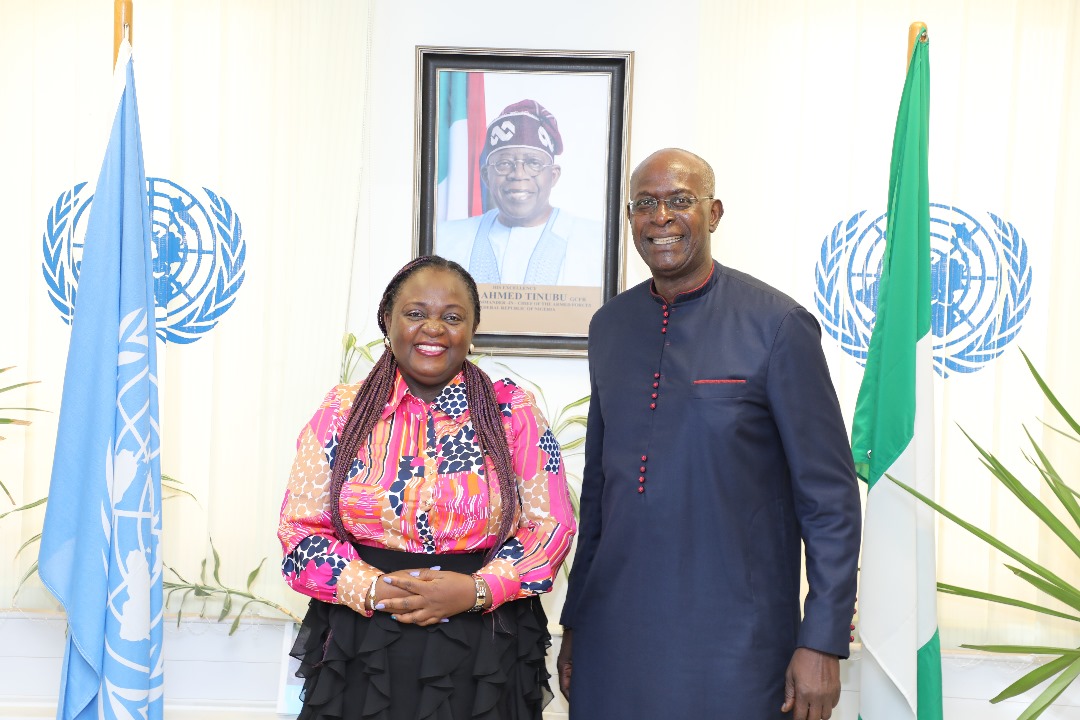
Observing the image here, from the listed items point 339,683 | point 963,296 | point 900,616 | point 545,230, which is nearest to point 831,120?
point 963,296

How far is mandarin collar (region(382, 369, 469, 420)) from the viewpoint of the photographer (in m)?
1.98

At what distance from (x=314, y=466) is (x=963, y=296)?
2176 mm

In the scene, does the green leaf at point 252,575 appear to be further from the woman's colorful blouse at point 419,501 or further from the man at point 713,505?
the man at point 713,505

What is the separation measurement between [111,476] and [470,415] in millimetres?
993

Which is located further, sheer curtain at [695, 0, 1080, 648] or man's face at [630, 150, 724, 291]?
sheer curtain at [695, 0, 1080, 648]

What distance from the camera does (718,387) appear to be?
70.6 inches

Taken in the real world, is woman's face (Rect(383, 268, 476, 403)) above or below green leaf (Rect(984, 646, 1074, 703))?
above

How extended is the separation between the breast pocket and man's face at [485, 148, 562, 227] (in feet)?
4.63

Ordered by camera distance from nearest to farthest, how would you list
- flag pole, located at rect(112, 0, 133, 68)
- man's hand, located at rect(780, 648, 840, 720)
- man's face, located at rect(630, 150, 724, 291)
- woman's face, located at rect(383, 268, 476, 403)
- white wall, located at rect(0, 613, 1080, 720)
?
1. man's hand, located at rect(780, 648, 840, 720)
2. man's face, located at rect(630, 150, 724, 291)
3. woman's face, located at rect(383, 268, 476, 403)
4. flag pole, located at rect(112, 0, 133, 68)
5. white wall, located at rect(0, 613, 1080, 720)

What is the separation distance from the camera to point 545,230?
122 inches

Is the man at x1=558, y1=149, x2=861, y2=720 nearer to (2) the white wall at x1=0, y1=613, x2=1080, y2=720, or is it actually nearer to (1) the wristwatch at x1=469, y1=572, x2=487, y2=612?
(1) the wristwatch at x1=469, y1=572, x2=487, y2=612

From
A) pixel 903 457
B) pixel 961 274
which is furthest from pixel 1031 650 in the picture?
pixel 961 274

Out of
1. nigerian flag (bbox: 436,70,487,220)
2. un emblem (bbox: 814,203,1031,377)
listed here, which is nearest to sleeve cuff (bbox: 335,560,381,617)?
nigerian flag (bbox: 436,70,487,220)

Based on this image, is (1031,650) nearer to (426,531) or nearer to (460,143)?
(426,531)
